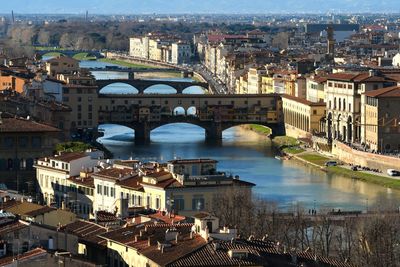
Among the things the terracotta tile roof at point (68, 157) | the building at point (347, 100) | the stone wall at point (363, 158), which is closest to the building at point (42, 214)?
the terracotta tile roof at point (68, 157)

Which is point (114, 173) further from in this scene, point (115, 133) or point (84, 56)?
point (84, 56)

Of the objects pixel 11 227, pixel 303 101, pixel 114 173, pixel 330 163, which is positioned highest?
pixel 11 227

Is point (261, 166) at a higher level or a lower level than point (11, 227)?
lower

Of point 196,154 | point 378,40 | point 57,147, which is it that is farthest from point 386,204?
point 378,40

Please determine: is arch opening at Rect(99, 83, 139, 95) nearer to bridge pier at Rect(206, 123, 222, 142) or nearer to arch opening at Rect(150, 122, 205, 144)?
arch opening at Rect(150, 122, 205, 144)

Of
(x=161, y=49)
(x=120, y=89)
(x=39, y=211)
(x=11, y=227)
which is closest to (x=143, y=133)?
(x=120, y=89)

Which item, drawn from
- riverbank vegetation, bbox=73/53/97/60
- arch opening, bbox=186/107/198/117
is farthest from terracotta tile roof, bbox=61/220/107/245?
riverbank vegetation, bbox=73/53/97/60
